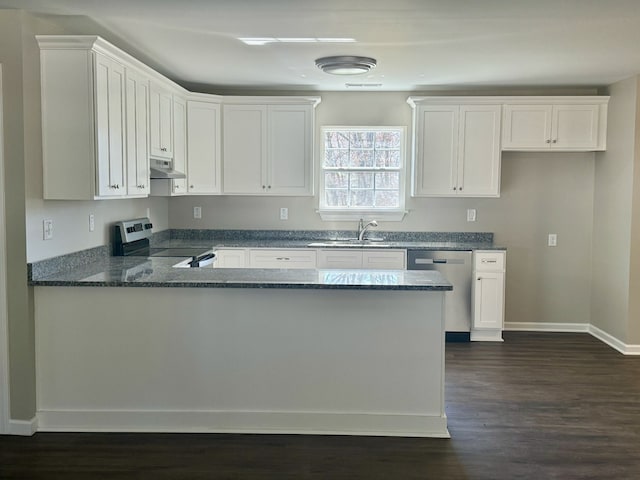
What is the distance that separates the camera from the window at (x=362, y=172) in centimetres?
625

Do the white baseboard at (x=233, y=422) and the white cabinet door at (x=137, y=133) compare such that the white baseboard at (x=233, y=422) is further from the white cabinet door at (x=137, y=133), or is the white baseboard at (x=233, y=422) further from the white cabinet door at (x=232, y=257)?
the white cabinet door at (x=232, y=257)

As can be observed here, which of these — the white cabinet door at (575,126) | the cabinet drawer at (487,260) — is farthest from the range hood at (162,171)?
the white cabinet door at (575,126)

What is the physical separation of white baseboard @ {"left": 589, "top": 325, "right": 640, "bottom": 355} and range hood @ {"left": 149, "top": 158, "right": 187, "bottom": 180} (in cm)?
433

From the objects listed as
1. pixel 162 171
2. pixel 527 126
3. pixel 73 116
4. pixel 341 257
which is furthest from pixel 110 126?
pixel 527 126

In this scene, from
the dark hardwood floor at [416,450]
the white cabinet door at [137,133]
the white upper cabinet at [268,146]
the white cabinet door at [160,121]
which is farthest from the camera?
the white upper cabinet at [268,146]

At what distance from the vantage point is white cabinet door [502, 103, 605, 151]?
227 inches

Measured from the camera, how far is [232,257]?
577 centimetres

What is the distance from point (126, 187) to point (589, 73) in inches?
160

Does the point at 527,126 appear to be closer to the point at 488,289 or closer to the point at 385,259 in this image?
the point at 488,289

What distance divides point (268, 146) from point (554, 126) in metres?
2.88

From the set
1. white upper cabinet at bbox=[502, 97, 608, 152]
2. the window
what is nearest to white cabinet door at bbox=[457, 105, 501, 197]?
white upper cabinet at bbox=[502, 97, 608, 152]

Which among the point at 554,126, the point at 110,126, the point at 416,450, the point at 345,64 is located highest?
the point at 345,64

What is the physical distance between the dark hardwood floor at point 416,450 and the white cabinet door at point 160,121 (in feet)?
7.73

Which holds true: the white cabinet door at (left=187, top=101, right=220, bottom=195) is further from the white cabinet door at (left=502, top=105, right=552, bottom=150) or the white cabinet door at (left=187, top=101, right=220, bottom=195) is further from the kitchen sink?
the white cabinet door at (left=502, top=105, right=552, bottom=150)
